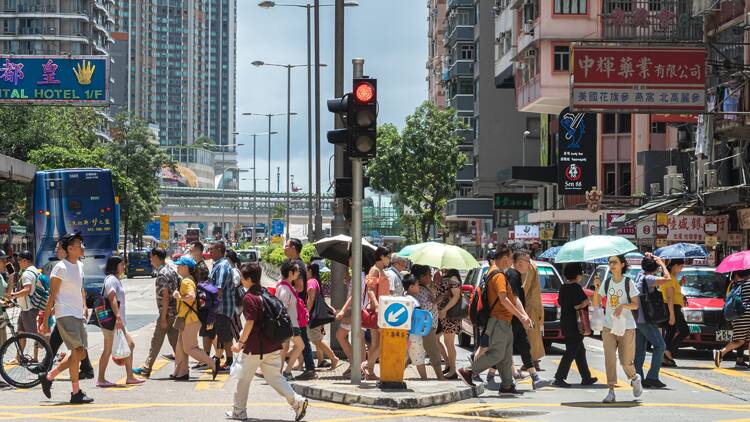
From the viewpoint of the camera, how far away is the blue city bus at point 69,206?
37000 mm

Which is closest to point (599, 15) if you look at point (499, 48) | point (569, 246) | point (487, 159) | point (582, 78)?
point (499, 48)

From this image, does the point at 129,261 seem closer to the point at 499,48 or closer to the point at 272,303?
the point at 499,48

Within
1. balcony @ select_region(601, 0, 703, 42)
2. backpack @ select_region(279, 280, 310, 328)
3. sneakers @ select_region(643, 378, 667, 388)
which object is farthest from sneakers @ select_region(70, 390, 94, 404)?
balcony @ select_region(601, 0, 703, 42)

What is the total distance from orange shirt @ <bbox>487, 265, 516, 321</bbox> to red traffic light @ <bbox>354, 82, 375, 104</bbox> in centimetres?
240

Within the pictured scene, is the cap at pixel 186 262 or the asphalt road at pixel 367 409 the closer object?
the asphalt road at pixel 367 409

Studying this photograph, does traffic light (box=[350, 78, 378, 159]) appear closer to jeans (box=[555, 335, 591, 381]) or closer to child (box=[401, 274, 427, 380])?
child (box=[401, 274, 427, 380])

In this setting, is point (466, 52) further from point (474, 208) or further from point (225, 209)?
point (225, 209)

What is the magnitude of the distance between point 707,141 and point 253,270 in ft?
94.0

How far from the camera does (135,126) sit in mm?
86375

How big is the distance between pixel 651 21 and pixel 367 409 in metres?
37.5

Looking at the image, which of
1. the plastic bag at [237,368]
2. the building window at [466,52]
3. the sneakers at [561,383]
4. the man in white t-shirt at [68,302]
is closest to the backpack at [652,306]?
the sneakers at [561,383]

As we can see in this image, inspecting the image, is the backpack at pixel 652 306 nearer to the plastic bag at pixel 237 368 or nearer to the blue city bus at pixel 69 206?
the plastic bag at pixel 237 368

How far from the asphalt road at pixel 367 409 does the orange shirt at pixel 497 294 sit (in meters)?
0.95

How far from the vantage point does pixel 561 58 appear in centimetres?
5444
